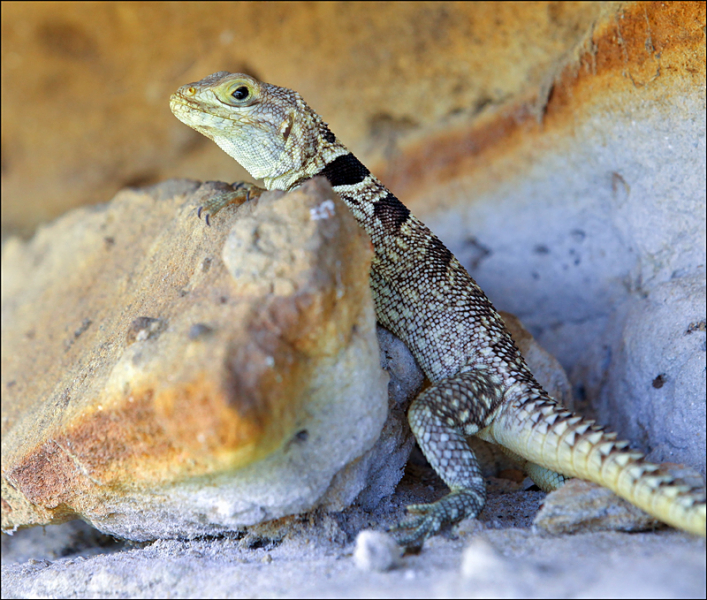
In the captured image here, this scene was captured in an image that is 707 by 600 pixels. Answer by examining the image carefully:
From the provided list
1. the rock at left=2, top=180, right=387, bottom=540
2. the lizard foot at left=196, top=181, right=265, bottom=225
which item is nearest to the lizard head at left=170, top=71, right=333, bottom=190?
the lizard foot at left=196, top=181, right=265, bottom=225

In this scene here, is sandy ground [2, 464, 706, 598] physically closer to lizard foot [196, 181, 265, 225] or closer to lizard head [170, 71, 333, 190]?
lizard foot [196, 181, 265, 225]

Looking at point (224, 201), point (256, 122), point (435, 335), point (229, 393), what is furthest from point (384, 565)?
point (256, 122)

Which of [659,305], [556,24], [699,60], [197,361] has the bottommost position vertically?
[197,361]

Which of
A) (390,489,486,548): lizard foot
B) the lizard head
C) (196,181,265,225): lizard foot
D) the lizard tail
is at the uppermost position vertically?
the lizard head

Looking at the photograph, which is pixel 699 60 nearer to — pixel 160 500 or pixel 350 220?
pixel 350 220

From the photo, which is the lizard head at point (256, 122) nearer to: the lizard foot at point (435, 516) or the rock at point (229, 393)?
the rock at point (229, 393)

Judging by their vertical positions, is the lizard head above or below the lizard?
above

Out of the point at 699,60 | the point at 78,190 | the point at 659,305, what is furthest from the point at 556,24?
the point at 78,190
